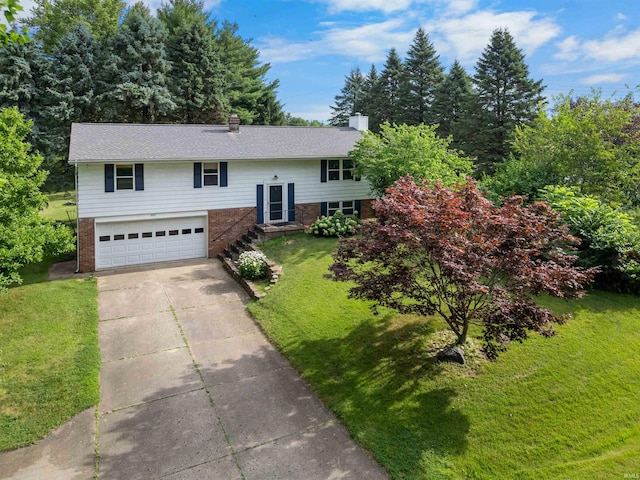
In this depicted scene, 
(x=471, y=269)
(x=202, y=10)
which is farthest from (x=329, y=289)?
(x=202, y=10)

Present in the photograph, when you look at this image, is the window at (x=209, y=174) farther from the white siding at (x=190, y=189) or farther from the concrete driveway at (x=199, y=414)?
the concrete driveway at (x=199, y=414)

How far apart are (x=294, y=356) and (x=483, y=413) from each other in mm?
4056

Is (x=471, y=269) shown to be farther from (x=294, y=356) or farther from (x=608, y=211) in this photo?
(x=608, y=211)

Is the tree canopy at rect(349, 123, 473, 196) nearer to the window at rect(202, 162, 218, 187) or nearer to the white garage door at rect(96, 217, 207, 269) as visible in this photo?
the window at rect(202, 162, 218, 187)

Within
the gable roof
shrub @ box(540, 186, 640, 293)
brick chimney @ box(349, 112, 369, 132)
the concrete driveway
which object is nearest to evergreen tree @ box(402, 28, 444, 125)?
brick chimney @ box(349, 112, 369, 132)

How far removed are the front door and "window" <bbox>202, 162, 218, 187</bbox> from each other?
8.20 ft

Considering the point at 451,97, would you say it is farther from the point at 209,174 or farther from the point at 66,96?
the point at 66,96

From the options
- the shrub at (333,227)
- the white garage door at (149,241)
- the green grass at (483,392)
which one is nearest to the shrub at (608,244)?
the green grass at (483,392)

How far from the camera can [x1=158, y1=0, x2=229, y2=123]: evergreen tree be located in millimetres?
30812

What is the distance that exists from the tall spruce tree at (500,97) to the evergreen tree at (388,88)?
11305 mm

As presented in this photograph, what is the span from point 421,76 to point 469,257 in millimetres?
37573

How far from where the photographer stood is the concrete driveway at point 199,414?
6.10 meters

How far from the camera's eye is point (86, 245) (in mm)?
15523

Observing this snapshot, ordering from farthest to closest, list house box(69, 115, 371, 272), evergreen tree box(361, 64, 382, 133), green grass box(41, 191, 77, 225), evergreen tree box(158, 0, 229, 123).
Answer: evergreen tree box(361, 64, 382, 133), evergreen tree box(158, 0, 229, 123), green grass box(41, 191, 77, 225), house box(69, 115, 371, 272)
